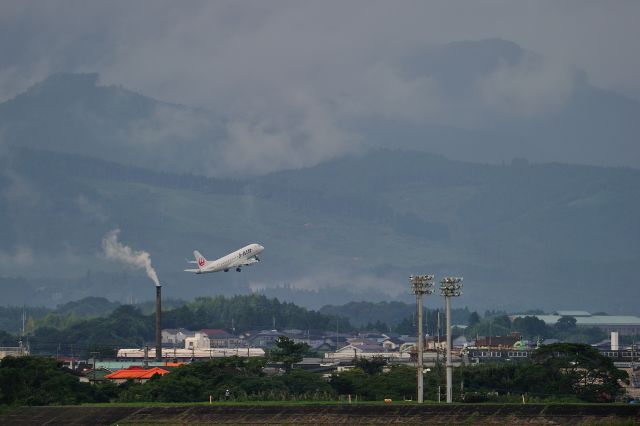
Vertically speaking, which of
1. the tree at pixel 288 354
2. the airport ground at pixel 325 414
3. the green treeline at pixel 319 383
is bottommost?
the airport ground at pixel 325 414

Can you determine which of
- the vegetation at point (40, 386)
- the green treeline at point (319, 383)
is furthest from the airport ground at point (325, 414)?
the green treeline at point (319, 383)

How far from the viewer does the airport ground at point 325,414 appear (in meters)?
119

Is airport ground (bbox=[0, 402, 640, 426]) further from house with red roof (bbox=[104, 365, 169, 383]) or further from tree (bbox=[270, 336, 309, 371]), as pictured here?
tree (bbox=[270, 336, 309, 371])

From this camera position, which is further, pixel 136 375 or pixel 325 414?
pixel 136 375

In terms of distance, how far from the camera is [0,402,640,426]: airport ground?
390ft

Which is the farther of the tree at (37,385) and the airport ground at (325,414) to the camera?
the tree at (37,385)

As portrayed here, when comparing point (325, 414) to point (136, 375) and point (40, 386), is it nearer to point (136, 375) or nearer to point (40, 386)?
point (40, 386)

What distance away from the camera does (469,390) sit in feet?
518

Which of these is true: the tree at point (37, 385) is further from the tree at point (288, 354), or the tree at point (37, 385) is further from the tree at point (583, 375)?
the tree at point (583, 375)

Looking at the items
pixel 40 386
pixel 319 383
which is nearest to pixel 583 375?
pixel 319 383

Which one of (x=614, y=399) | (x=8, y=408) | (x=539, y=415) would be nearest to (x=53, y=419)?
(x=8, y=408)

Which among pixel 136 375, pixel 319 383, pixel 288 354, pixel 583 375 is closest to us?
pixel 583 375

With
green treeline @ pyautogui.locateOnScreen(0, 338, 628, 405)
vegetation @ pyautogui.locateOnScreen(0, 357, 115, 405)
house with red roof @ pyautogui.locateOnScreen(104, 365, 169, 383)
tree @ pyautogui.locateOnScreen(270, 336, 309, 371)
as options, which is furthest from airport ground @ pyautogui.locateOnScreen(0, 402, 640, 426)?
tree @ pyautogui.locateOnScreen(270, 336, 309, 371)

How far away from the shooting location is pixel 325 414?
12375 centimetres
